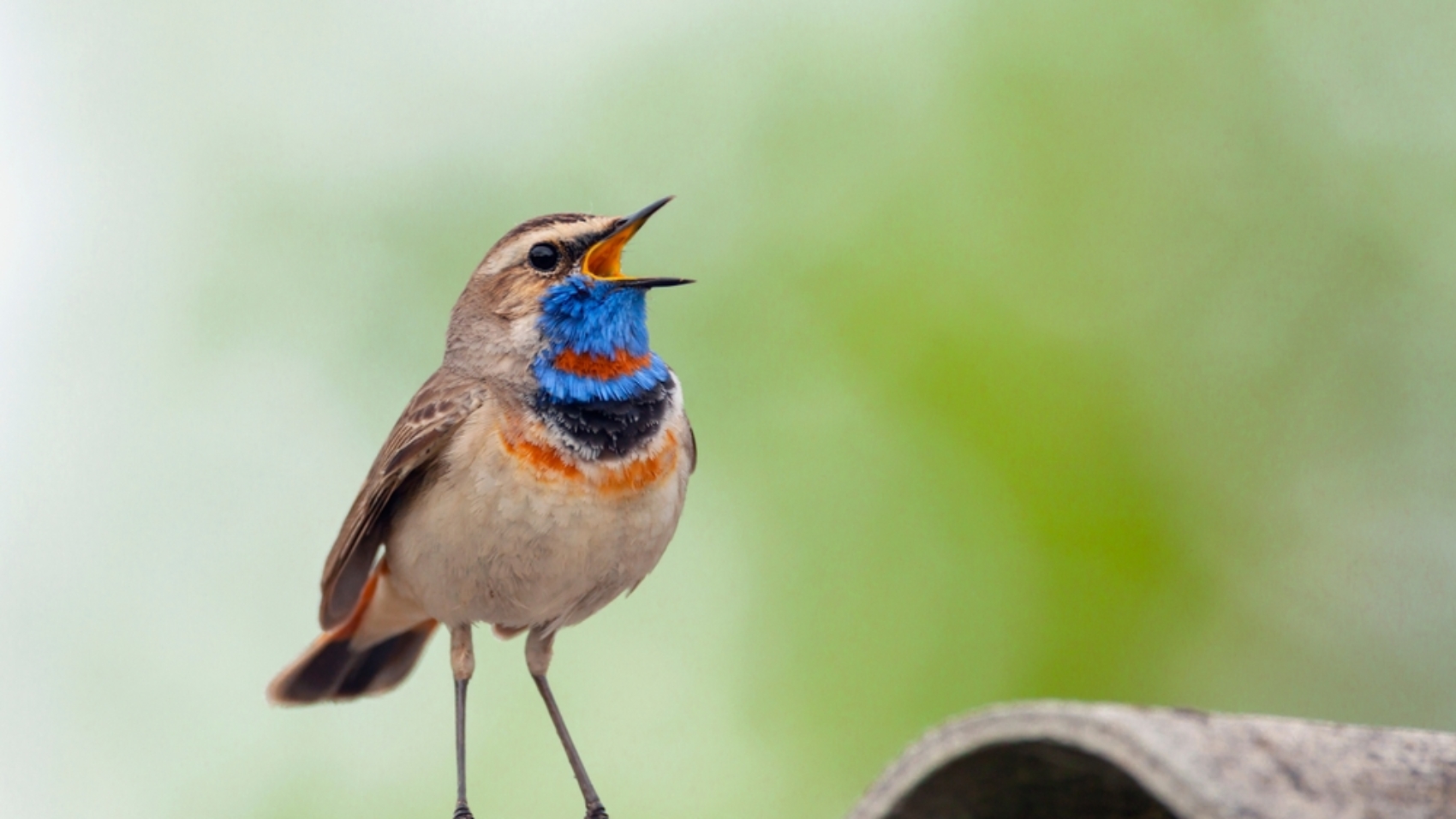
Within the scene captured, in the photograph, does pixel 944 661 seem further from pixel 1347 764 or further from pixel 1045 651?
pixel 1347 764

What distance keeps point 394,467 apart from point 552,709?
108 cm

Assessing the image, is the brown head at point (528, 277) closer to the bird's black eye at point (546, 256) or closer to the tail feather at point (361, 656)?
the bird's black eye at point (546, 256)

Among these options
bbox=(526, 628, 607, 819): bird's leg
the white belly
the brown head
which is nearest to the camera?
the white belly

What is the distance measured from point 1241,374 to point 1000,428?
6.93ft

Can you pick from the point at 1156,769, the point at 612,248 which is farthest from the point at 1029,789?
the point at 612,248

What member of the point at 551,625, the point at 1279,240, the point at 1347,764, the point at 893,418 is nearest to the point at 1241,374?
the point at 1279,240

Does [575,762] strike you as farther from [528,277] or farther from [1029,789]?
[1029,789]

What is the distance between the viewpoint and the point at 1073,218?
10109mm

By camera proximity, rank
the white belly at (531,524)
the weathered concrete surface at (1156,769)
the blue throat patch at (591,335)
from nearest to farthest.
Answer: the weathered concrete surface at (1156,769) < the white belly at (531,524) < the blue throat patch at (591,335)

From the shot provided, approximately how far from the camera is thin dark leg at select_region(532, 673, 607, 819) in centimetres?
529

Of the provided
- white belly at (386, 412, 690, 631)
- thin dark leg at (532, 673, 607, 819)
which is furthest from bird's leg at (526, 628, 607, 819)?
white belly at (386, 412, 690, 631)

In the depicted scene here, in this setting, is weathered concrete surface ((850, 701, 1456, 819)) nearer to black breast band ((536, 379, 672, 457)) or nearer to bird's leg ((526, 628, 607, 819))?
black breast band ((536, 379, 672, 457))

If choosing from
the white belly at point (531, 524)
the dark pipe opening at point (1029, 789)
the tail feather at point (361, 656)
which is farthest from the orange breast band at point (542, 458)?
the dark pipe opening at point (1029, 789)

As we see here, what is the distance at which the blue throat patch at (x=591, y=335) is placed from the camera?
4961 mm
